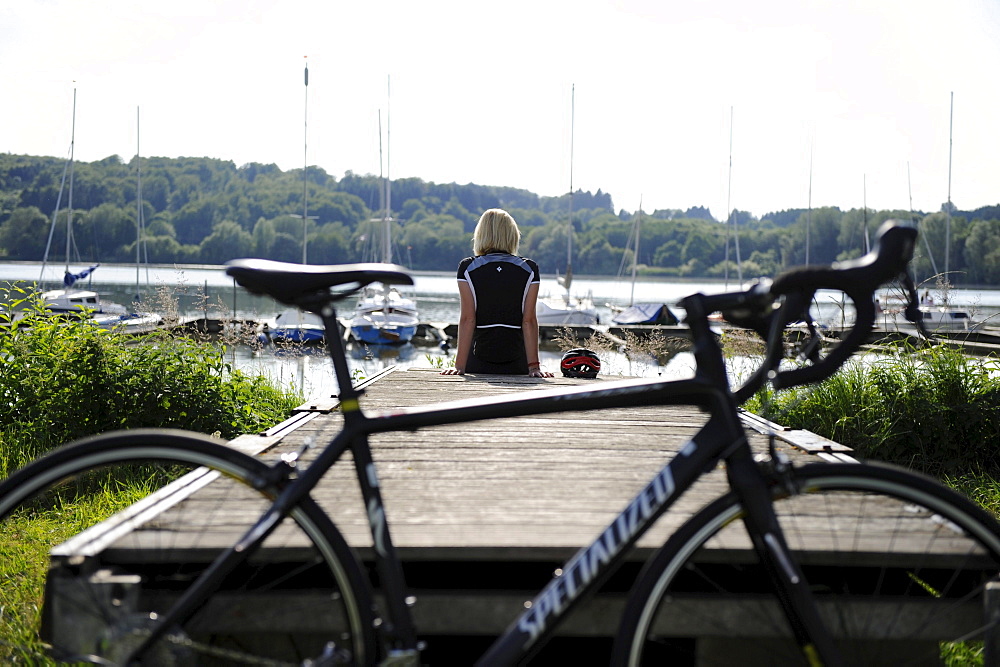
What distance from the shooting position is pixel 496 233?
5.03 m

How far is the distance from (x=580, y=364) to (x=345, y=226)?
7398 cm

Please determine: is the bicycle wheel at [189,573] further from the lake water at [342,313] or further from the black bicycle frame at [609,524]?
the lake water at [342,313]

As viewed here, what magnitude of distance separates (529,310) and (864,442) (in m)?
2.43

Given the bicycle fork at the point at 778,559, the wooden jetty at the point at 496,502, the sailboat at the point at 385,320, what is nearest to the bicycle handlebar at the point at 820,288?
the bicycle fork at the point at 778,559

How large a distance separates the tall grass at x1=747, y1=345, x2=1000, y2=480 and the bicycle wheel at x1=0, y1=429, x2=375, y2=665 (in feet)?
12.8

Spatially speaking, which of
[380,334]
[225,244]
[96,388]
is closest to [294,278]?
[96,388]

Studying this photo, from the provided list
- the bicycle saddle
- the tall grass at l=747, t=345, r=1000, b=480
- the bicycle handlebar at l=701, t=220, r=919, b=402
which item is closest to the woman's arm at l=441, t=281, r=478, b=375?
the tall grass at l=747, t=345, r=1000, b=480

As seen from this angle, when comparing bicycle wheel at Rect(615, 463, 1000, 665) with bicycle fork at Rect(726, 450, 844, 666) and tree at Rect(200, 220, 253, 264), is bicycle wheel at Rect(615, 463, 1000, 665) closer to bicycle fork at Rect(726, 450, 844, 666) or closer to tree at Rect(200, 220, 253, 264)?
bicycle fork at Rect(726, 450, 844, 666)

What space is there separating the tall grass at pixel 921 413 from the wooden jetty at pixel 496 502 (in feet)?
5.40

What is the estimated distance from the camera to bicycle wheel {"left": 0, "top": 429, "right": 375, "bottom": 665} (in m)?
1.80

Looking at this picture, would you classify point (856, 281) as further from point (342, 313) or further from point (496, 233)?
point (342, 313)

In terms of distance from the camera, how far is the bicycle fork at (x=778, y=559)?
5.72ft

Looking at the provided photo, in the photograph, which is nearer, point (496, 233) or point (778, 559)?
point (778, 559)

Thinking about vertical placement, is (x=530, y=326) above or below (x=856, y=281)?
below
